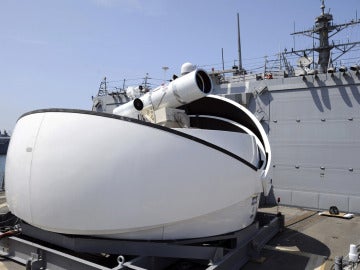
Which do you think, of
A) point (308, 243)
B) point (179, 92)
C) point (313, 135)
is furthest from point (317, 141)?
point (179, 92)

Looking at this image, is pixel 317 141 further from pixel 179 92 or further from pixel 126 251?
pixel 126 251

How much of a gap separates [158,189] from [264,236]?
452 cm

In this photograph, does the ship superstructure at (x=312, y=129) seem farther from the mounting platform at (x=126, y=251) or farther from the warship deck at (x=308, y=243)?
the mounting platform at (x=126, y=251)

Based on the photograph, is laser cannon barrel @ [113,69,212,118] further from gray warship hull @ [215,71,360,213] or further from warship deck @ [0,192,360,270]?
gray warship hull @ [215,71,360,213]

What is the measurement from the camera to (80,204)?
20.6 feet

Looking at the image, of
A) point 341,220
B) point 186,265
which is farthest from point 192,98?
point 341,220

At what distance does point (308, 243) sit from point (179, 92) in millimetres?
5799

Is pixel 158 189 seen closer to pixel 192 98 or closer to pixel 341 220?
pixel 192 98

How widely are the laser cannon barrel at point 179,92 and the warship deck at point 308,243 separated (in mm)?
4292

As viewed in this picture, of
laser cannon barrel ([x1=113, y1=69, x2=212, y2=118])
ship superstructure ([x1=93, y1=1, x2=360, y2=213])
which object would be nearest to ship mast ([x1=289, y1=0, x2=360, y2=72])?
ship superstructure ([x1=93, y1=1, x2=360, y2=213])

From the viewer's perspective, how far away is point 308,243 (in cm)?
975

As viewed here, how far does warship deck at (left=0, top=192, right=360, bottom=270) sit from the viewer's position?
26.4 ft

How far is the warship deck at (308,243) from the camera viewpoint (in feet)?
26.4

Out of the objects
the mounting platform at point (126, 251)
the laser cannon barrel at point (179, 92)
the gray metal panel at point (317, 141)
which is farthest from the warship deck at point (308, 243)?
the laser cannon barrel at point (179, 92)
